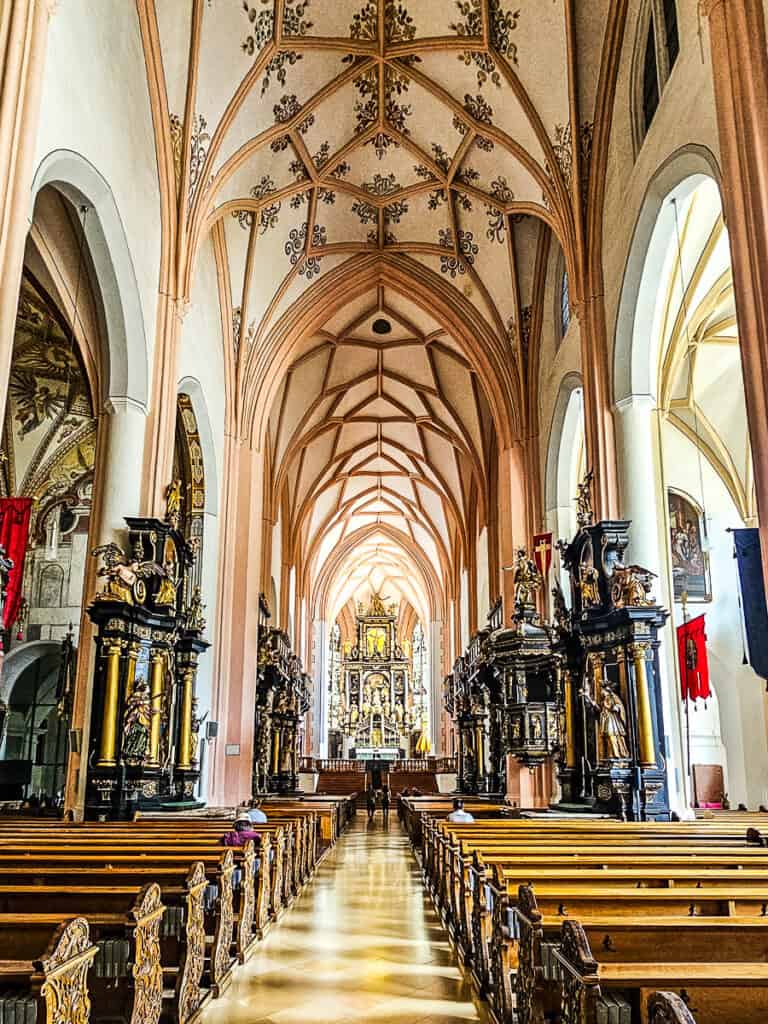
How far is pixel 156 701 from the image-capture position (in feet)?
39.5

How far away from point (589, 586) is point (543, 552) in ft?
15.5

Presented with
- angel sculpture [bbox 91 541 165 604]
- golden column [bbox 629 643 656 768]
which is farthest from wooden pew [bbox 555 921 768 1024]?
angel sculpture [bbox 91 541 165 604]

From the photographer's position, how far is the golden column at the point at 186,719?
45.9ft

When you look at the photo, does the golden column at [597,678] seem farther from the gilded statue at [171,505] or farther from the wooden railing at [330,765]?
the wooden railing at [330,765]

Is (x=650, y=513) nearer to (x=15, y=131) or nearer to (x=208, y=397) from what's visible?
(x=208, y=397)

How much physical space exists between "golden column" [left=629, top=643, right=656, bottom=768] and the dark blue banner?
2539 millimetres

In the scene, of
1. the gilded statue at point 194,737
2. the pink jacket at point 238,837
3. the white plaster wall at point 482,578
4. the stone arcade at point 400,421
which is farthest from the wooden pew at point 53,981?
the white plaster wall at point 482,578

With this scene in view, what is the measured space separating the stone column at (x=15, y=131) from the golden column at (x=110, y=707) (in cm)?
506

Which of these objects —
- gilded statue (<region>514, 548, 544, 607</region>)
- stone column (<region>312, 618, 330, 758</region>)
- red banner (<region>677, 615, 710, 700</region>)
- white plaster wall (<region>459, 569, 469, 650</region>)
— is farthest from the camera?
stone column (<region>312, 618, 330, 758</region>)

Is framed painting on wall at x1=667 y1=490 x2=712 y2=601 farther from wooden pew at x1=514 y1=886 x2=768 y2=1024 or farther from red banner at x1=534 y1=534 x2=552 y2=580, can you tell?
wooden pew at x1=514 y1=886 x2=768 y2=1024

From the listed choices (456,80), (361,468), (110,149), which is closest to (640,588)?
(110,149)

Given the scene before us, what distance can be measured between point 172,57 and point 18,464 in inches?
415

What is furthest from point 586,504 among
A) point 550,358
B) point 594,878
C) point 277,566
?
point 277,566

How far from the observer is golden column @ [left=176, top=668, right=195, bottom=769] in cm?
1399
